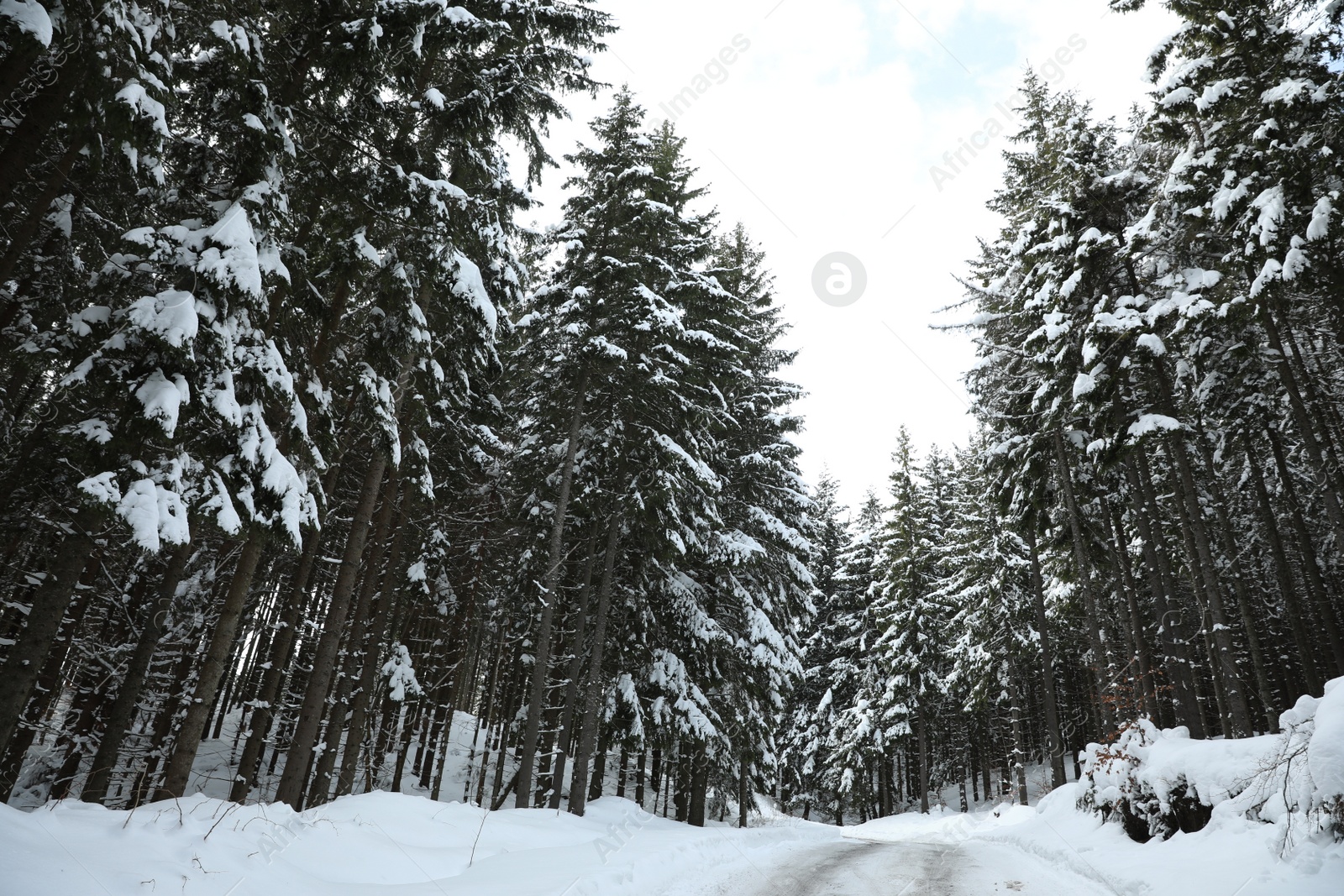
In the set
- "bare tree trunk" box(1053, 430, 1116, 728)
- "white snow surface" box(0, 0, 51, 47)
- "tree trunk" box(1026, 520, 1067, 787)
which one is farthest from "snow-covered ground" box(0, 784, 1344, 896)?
"tree trunk" box(1026, 520, 1067, 787)

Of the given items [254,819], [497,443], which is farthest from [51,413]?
[497,443]

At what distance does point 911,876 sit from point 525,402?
42.4ft

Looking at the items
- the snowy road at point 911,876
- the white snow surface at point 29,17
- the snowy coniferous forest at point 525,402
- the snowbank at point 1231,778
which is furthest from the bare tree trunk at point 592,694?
the white snow surface at point 29,17

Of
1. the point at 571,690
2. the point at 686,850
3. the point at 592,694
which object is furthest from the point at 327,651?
the point at 686,850

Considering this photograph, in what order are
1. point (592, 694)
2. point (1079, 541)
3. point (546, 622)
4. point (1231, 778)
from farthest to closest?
point (1079, 541) < point (592, 694) < point (546, 622) < point (1231, 778)

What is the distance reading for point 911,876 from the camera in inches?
393

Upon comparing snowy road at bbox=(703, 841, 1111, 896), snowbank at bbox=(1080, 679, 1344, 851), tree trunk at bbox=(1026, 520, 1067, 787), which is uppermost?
tree trunk at bbox=(1026, 520, 1067, 787)

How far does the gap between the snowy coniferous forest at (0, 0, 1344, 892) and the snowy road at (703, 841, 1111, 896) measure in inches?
77.4

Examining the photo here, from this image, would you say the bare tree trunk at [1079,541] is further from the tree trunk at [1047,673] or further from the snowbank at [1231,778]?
the snowbank at [1231,778]

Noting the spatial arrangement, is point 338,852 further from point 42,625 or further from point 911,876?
point 911,876

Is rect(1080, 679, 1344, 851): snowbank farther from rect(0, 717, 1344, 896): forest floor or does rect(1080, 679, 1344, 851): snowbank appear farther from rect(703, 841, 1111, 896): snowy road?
rect(703, 841, 1111, 896): snowy road

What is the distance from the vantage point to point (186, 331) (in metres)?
5.77

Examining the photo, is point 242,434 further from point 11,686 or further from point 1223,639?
point 1223,639

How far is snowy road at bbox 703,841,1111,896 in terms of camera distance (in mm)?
8641
